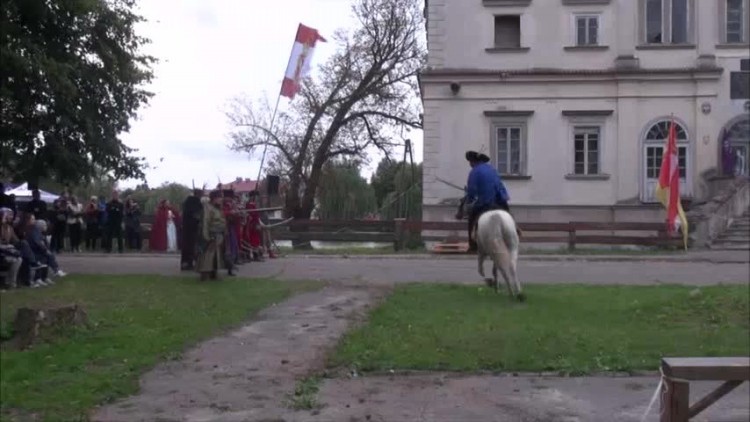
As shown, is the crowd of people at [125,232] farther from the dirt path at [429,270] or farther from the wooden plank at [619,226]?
the wooden plank at [619,226]

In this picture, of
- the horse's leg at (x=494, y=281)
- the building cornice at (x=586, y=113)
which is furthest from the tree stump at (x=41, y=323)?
the building cornice at (x=586, y=113)

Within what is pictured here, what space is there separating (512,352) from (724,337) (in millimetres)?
2772

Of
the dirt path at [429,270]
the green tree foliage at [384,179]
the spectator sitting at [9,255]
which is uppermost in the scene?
the green tree foliage at [384,179]

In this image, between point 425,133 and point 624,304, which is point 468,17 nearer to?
point 425,133

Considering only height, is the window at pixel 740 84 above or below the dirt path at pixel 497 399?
above

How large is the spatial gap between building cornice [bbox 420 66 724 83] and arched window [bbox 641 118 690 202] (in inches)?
67.9

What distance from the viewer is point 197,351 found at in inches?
481

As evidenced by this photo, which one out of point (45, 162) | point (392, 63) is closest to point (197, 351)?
point (45, 162)

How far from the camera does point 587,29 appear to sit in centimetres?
3969

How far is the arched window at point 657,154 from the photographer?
128 feet

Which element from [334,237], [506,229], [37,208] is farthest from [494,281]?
[334,237]

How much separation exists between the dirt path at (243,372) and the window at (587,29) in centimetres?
2647

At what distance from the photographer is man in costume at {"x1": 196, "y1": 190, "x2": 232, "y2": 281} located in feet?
65.3

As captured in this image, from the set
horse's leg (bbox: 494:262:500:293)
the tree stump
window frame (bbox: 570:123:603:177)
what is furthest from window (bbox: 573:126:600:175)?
the tree stump
